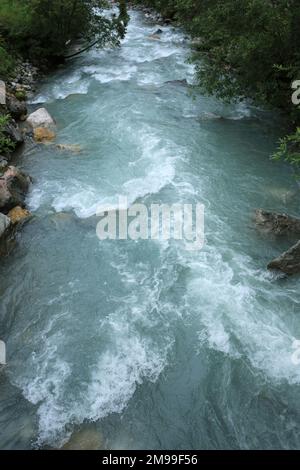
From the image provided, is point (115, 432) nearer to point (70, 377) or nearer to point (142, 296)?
point (70, 377)

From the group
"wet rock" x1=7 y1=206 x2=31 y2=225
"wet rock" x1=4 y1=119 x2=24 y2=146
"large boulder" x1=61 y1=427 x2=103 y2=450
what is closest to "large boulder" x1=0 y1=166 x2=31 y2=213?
"wet rock" x1=7 y1=206 x2=31 y2=225

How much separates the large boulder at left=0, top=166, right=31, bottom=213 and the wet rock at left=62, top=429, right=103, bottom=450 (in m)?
5.84

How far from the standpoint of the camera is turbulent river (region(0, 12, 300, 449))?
6.39m

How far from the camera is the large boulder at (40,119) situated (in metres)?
14.3

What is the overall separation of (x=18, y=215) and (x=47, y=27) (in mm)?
11139

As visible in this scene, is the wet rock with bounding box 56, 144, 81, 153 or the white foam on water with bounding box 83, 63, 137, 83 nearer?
the wet rock with bounding box 56, 144, 81, 153

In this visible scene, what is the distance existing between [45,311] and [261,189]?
19.7 feet

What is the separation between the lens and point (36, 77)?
1833 centimetres

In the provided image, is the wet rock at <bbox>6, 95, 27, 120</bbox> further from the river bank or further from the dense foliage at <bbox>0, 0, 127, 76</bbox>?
the dense foliage at <bbox>0, 0, 127, 76</bbox>

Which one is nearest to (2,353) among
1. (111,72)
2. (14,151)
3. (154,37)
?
(14,151)

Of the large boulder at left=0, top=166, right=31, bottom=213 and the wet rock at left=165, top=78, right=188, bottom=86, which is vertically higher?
the large boulder at left=0, top=166, right=31, bottom=213

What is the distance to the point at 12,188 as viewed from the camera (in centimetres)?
1089

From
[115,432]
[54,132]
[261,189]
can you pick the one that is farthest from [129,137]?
[115,432]

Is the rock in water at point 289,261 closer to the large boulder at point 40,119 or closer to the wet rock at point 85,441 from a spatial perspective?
the wet rock at point 85,441
